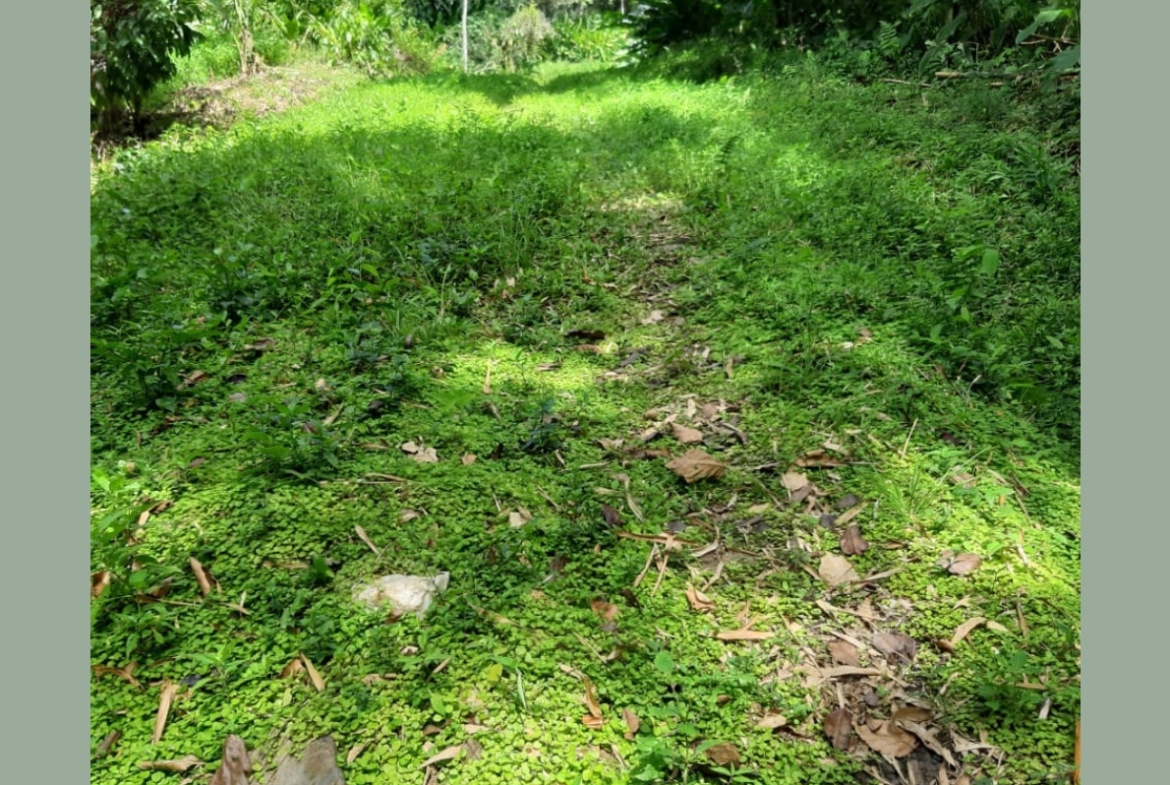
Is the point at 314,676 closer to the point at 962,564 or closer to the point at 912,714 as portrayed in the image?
the point at 912,714

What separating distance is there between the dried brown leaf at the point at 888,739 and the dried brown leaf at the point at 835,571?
55cm

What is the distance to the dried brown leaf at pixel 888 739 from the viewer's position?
206 cm

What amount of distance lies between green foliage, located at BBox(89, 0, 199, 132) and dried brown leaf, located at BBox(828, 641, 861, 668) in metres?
8.05

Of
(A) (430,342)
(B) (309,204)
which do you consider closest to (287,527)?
(A) (430,342)

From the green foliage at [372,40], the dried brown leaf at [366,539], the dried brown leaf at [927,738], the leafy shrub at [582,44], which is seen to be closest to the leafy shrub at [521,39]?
the leafy shrub at [582,44]

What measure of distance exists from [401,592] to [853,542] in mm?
1635

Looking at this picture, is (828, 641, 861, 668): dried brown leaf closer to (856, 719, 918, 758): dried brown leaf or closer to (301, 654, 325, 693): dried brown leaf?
(856, 719, 918, 758): dried brown leaf

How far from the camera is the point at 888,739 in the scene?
2086 millimetres

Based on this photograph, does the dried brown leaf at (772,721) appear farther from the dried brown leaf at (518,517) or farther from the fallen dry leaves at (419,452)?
the fallen dry leaves at (419,452)

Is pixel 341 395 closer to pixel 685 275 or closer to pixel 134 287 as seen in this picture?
pixel 134 287

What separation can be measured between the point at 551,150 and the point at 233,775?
6267 mm

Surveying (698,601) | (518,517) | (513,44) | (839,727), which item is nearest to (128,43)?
(518,517)

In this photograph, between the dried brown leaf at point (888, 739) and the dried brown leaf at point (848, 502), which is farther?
the dried brown leaf at point (848, 502)

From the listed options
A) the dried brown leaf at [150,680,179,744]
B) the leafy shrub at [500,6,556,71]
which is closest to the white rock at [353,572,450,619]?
the dried brown leaf at [150,680,179,744]
